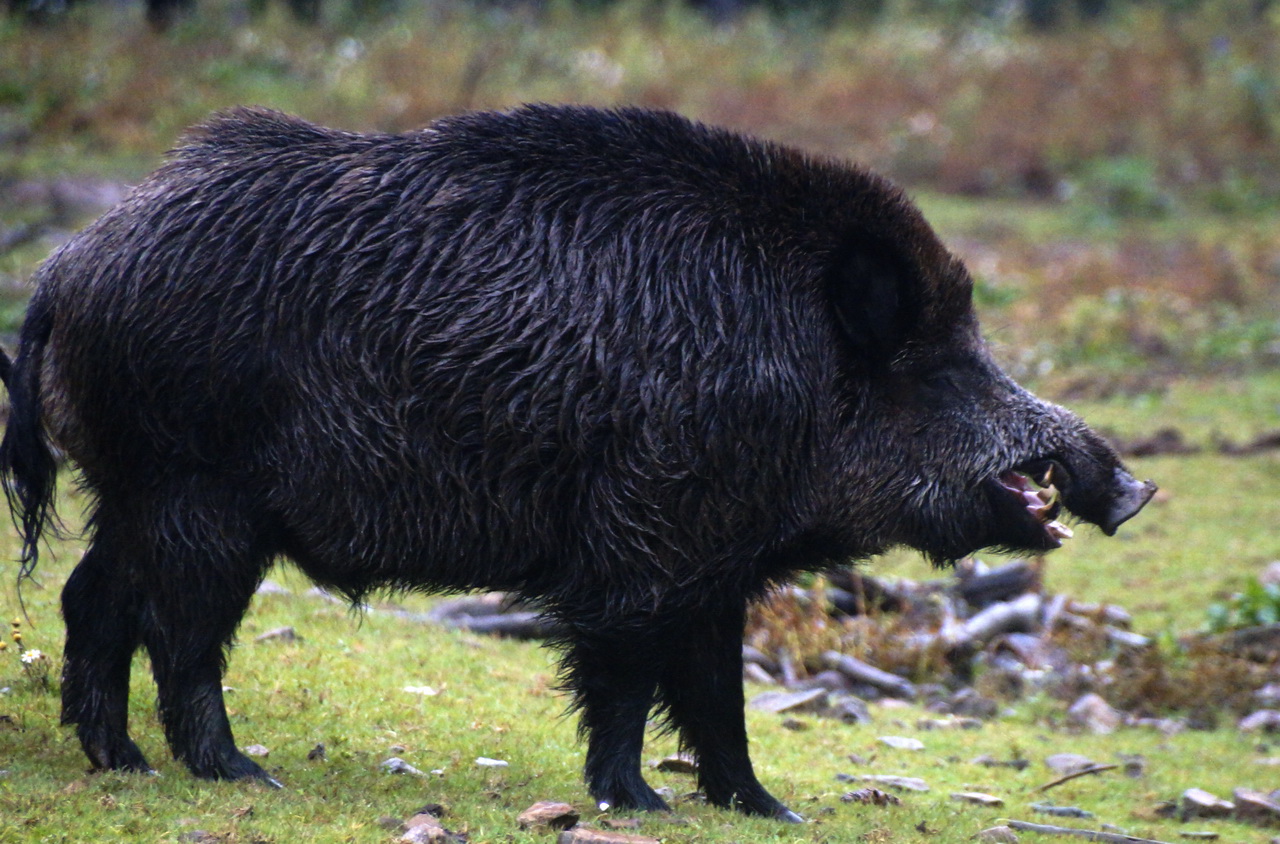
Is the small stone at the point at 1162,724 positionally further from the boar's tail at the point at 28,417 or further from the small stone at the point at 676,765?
the boar's tail at the point at 28,417

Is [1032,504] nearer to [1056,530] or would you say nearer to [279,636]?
[1056,530]

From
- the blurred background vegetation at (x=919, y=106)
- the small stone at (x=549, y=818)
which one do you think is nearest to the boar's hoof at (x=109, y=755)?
the small stone at (x=549, y=818)

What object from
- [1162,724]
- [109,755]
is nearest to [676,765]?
[109,755]

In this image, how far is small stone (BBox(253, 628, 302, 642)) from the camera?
6.25 metres

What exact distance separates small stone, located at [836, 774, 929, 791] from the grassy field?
3.4 inches

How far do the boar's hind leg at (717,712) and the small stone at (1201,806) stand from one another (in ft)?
6.19


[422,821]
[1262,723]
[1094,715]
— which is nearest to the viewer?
[422,821]

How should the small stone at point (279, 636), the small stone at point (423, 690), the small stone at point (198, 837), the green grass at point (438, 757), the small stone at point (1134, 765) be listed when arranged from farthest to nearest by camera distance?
the small stone at point (1134, 765), the small stone at point (279, 636), the small stone at point (423, 690), the green grass at point (438, 757), the small stone at point (198, 837)

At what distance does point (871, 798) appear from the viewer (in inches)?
209

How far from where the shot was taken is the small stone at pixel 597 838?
389cm

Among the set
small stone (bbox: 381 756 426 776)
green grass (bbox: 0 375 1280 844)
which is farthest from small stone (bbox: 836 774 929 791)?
small stone (bbox: 381 756 426 776)

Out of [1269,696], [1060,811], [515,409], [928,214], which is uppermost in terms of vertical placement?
[928,214]

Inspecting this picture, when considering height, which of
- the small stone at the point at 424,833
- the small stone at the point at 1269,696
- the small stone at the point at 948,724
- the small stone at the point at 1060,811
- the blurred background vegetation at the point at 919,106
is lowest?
the small stone at the point at 1060,811

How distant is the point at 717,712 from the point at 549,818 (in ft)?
2.90
